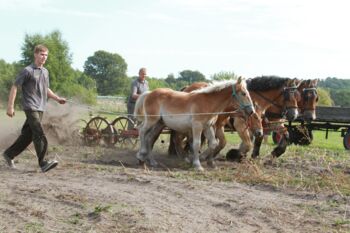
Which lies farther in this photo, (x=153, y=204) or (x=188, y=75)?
(x=188, y=75)

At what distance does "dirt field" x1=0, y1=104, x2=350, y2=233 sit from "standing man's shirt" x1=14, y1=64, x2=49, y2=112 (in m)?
1.06

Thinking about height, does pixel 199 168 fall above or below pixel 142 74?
below

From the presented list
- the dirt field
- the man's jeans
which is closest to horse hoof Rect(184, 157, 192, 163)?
the dirt field

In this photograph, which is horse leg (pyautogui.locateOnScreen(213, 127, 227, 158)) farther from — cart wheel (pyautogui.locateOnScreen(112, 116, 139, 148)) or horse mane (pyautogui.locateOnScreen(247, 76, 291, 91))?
cart wheel (pyautogui.locateOnScreen(112, 116, 139, 148))

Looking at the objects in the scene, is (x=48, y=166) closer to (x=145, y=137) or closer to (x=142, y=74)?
(x=145, y=137)

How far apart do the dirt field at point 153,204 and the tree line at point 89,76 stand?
5.36 meters

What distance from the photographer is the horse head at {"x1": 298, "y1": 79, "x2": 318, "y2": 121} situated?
511 inches

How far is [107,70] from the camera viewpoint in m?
99.9

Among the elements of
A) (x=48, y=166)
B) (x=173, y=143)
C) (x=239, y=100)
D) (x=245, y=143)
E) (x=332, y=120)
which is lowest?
(x=48, y=166)

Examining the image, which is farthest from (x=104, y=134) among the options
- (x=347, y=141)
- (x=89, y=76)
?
Answer: (x=89, y=76)

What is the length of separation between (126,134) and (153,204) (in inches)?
266

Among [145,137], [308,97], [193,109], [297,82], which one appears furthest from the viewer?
[308,97]

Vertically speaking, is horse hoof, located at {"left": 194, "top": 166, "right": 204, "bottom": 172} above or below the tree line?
below

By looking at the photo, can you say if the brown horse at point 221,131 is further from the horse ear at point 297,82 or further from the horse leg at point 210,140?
the horse ear at point 297,82
